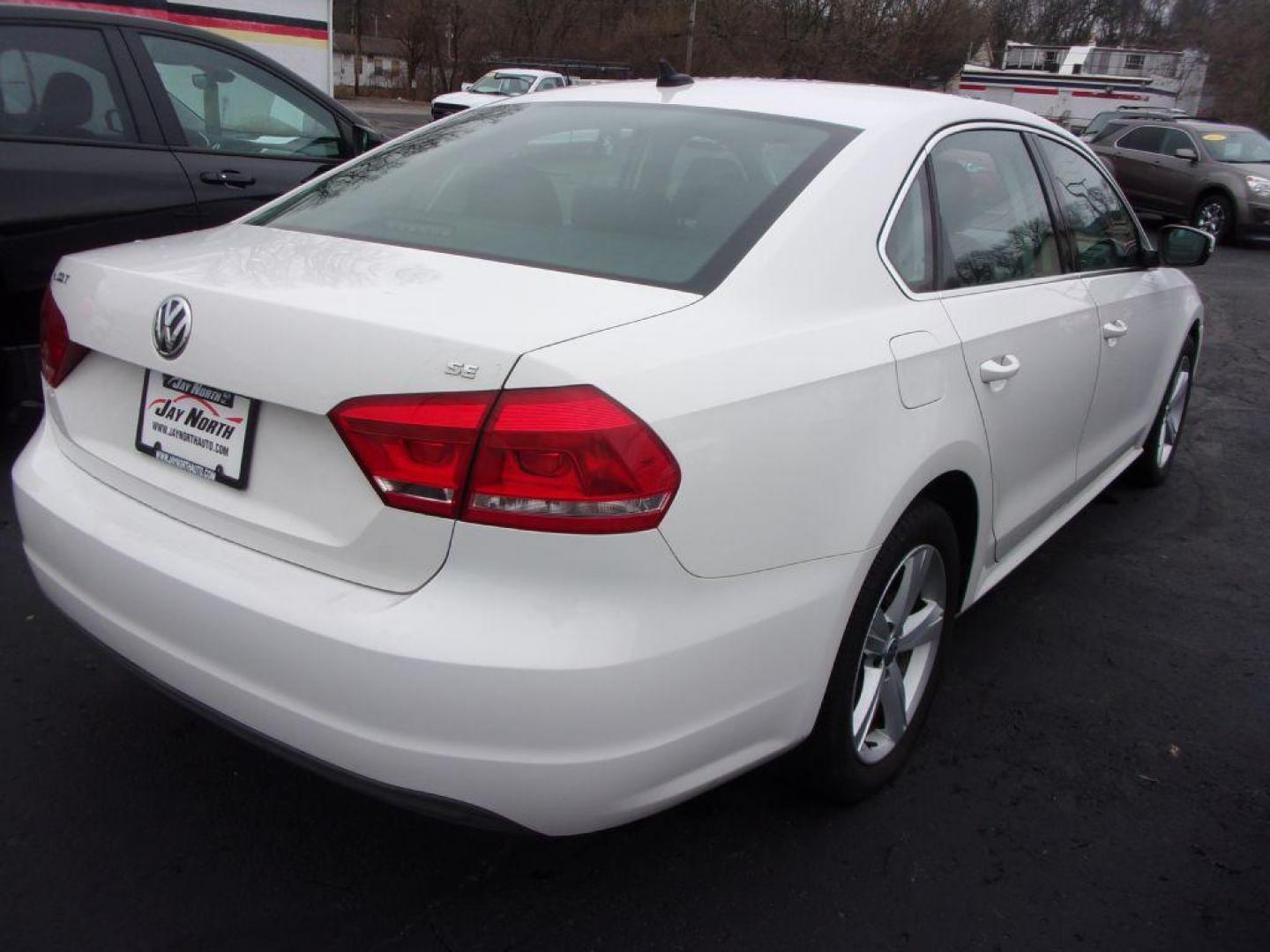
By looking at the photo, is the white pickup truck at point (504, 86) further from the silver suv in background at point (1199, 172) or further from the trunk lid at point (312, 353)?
the trunk lid at point (312, 353)

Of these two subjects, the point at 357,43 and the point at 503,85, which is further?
the point at 357,43

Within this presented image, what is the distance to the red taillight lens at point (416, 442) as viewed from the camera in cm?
178

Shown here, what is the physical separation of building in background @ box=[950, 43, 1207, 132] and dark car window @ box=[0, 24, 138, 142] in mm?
27747

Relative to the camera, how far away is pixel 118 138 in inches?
180

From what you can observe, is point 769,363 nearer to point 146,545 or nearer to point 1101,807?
point 146,545

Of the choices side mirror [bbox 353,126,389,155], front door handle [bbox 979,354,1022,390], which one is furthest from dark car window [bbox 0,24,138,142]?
front door handle [bbox 979,354,1022,390]

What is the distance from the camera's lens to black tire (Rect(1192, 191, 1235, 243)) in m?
15.2

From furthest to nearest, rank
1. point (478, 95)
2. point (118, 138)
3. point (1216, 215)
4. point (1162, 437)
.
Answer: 1. point (478, 95)
2. point (1216, 215)
3. point (1162, 437)
4. point (118, 138)

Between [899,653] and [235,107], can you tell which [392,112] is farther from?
[899,653]

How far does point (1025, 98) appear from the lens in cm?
3206

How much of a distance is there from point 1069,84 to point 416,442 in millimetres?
34573

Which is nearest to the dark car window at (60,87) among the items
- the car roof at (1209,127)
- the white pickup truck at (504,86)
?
the car roof at (1209,127)

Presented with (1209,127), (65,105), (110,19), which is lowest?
(65,105)

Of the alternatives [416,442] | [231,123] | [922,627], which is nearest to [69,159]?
[231,123]
